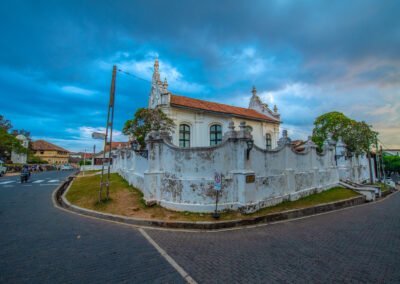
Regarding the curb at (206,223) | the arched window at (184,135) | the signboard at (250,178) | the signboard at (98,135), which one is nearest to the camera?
the curb at (206,223)

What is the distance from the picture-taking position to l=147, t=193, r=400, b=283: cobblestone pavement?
11.5ft

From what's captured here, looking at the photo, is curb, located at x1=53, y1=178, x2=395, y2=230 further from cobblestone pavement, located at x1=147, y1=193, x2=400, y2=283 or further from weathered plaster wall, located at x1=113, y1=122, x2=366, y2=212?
weathered plaster wall, located at x1=113, y1=122, x2=366, y2=212

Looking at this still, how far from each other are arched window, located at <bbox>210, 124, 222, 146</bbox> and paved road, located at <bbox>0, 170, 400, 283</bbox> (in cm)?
1333

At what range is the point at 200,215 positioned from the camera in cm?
697

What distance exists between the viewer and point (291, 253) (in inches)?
175

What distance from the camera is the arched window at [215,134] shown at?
19734 mm

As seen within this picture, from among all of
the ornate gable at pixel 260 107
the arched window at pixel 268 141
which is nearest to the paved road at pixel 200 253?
the arched window at pixel 268 141

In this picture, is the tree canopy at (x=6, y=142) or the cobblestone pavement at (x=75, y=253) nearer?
the cobblestone pavement at (x=75, y=253)

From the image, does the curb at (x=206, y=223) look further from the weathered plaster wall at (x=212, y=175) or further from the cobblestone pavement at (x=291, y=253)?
the weathered plaster wall at (x=212, y=175)

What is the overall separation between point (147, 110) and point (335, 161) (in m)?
15.8

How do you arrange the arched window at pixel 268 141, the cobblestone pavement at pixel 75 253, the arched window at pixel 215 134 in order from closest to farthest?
the cobblestone pavement at pixel 75 253 < the arched window at pixel 215 134 < the arched window at pixel 268 141

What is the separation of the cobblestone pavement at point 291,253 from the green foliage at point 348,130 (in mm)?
15630

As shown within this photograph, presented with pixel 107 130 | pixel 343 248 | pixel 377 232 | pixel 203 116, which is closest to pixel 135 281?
pixel 343 248

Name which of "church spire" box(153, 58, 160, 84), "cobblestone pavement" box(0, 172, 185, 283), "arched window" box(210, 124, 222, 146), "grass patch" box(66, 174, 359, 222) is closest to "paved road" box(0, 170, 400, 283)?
"cobblestone pavement" box(0, 172, 185, 283)
